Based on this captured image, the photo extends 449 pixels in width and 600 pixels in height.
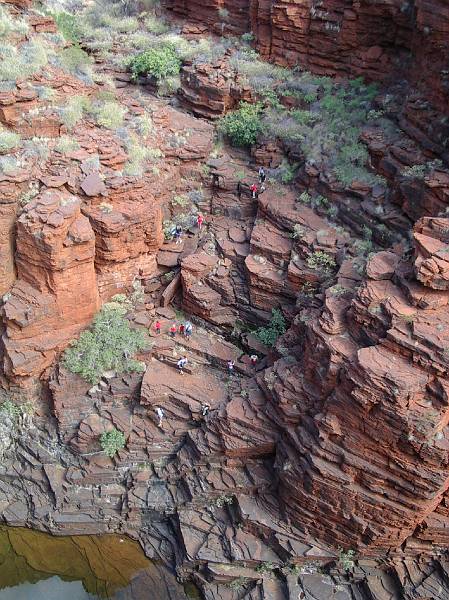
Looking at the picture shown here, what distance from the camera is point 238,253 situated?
49.8ft

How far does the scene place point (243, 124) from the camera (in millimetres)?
17000

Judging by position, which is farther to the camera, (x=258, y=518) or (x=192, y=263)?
(x=192, y=263)

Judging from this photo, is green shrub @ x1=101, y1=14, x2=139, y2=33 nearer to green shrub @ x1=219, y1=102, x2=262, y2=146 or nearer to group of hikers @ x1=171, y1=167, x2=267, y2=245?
green shrub @ x1=219, y1=102, x2=262, y2=146

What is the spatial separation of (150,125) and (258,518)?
1129 centimetres

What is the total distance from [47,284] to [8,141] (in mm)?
3787

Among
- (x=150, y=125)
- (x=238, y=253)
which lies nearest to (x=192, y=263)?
(x=238, y=253)

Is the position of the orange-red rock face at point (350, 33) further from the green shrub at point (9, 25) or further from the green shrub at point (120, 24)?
the green shrub at point (9, 25)

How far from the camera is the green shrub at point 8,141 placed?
13938mm

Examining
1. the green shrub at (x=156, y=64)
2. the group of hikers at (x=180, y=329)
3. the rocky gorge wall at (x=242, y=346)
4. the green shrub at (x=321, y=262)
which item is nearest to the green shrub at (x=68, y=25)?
the rocky gorge wall at (x=242, y=346)

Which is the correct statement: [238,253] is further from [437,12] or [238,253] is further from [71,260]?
[437,12]

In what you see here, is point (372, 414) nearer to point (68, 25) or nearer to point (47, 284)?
point (47, 284)

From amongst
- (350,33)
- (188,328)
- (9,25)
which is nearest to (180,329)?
(188,328)

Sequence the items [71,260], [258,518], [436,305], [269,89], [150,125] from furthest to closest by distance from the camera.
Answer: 1. [269,89]
2. [150,125]
3. [71,260]
4. [258,518]
5. [436,305]

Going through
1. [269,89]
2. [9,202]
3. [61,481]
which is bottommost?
[61,481]
